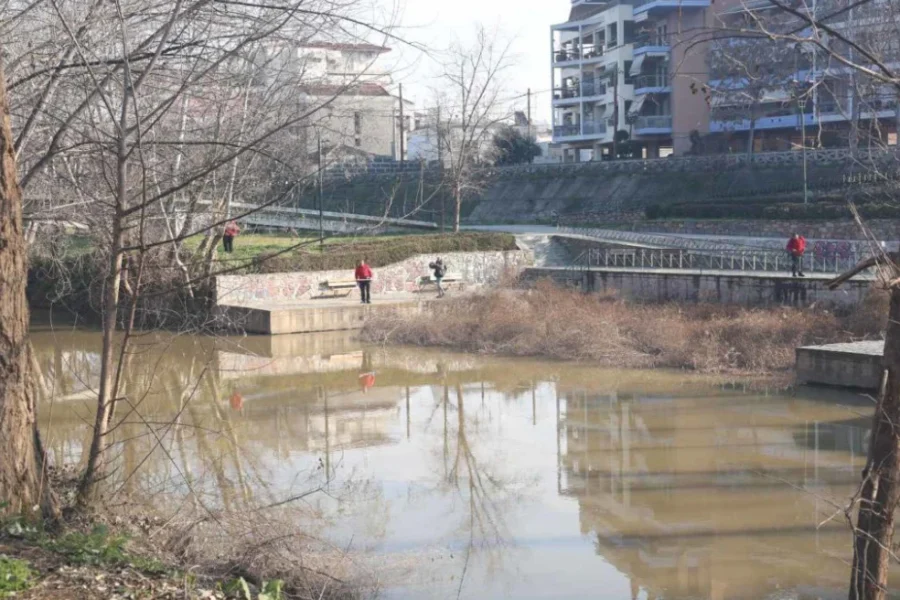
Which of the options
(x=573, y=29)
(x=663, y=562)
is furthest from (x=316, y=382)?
(x=573, y=29)

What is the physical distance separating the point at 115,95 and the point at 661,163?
140ft

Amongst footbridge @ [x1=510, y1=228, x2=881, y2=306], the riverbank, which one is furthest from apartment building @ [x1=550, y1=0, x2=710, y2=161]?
the riverbank

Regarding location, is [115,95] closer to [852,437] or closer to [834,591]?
[834,591]

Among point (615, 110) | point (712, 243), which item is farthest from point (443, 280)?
point (615, 110)

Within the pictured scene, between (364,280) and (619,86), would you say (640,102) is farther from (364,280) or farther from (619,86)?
(364,280)

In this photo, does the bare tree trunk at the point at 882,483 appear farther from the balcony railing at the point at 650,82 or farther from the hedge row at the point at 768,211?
the balcony railing at the point at 650,82

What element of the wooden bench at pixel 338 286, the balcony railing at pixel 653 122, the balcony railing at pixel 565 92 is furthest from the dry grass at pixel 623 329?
the balcony railing at pixel 565 92

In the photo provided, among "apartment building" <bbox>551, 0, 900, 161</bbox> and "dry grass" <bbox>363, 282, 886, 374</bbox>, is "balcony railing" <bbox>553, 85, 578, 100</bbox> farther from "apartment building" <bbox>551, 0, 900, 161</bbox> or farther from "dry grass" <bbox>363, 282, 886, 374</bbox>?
"dry grass" <bbox>363, 282, 886, 374</bbox>

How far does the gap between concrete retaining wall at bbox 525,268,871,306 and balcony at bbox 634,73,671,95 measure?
29597mm

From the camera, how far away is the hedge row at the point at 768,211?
3500 centimetres

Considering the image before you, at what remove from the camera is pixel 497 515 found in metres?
12.6

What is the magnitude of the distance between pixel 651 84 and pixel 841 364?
43.7 metres

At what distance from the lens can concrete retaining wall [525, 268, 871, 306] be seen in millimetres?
25266

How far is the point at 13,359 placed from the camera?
7.30 m
